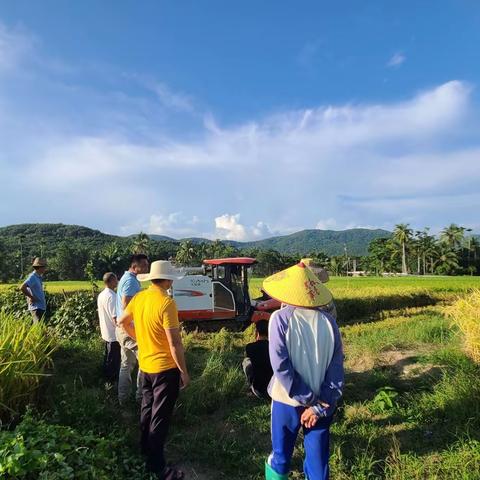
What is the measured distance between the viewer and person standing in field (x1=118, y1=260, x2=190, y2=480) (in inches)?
129

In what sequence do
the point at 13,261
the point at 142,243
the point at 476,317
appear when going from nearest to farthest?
the point at 476,317
the point at 13,261
the point at 142,243

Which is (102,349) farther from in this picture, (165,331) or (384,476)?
(384,476)

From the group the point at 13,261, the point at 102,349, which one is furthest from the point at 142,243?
the point at 102,349

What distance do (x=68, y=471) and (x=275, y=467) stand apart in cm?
125

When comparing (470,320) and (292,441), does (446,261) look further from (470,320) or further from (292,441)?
(292,441)

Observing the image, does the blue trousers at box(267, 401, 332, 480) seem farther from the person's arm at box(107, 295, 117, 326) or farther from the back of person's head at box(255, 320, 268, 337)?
the person's arm at box(107, 295, 117, 326)

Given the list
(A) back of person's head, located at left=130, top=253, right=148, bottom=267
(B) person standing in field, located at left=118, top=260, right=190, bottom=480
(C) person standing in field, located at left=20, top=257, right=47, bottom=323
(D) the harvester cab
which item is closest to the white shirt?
(A) back of person's head, located at left=130, top=253, right=148, bottom=267

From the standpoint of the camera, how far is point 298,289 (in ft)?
9.22

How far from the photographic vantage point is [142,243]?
233 ft

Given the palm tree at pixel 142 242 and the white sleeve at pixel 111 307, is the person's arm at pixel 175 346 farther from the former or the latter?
the palm tree at pixel 142 242

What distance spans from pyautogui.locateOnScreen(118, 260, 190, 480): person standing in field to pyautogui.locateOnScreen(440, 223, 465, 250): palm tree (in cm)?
8293

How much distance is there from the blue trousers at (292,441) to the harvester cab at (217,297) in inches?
352

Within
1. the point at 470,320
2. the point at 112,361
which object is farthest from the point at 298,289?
the point at 470,320

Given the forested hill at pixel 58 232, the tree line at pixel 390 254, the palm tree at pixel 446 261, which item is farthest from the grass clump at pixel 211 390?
the forested hill at pixel 58 232
